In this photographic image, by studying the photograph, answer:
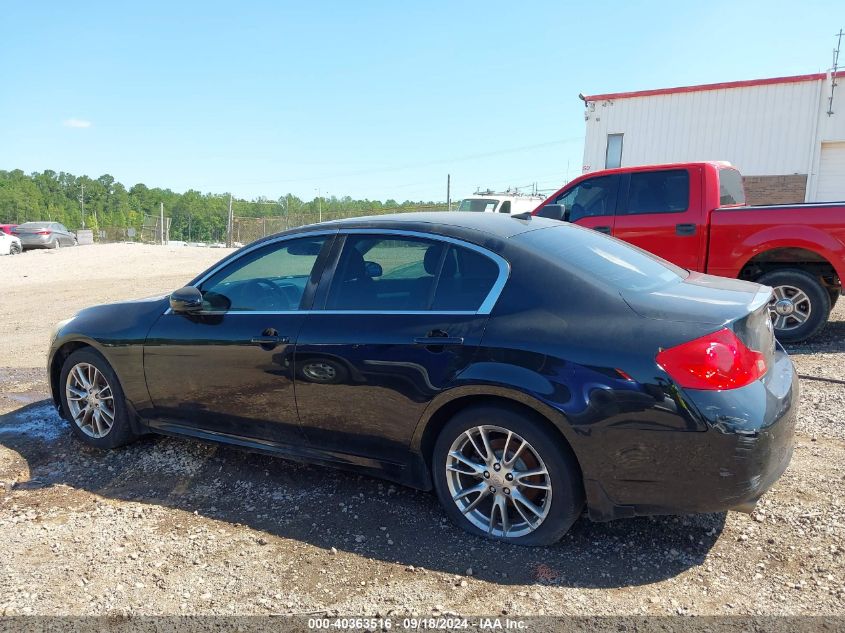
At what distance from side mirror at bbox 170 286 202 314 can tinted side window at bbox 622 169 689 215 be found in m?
5.59

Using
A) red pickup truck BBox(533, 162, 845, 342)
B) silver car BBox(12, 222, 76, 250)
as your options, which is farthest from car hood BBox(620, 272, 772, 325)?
silver car BBox(12, 222, 76, 250)

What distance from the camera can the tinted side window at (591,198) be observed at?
7.91 meters

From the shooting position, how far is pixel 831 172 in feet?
59.6

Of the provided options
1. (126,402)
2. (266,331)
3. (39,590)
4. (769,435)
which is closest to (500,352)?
(769,435)

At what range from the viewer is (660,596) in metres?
2.68

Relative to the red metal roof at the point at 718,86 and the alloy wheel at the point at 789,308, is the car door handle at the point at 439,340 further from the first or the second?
the red metal roof at the point at 718,86

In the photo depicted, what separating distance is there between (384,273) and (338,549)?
4.89 ft

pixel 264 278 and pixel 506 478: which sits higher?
pixel 264 278

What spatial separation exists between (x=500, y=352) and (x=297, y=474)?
1793 mm

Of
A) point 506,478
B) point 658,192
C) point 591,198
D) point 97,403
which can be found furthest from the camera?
point 591,198

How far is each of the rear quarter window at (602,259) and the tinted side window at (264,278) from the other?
1360 mm

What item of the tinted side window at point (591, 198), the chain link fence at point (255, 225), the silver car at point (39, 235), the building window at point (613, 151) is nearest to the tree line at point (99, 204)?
the chain link fence at point (255, 225)

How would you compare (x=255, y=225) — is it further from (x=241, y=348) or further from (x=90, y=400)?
(x=241, y=348)

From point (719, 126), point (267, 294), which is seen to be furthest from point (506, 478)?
point (719, 126)
